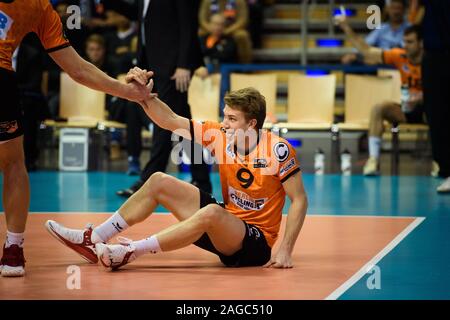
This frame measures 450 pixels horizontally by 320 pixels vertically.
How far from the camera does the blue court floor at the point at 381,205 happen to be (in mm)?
6150

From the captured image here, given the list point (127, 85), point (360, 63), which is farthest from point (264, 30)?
point (127, 85)

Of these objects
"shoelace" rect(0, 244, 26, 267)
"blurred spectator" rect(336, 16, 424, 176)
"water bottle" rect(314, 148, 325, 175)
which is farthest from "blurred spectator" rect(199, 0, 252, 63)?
"shoelace" rect(0, 244, 26, 267)

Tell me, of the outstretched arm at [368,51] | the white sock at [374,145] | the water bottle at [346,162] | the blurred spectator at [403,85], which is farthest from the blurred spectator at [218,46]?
the white sock at [374,145]

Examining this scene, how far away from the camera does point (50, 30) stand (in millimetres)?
6438

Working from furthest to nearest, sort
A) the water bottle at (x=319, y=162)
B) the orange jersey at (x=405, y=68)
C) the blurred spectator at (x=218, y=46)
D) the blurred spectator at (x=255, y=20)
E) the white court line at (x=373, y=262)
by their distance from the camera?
the blurred spectator at (x=255, y=20) → the blurred spectator at (x=218, y=46) → the orange jersey at (x=405, y=68) → the water bottle at (x=319, y=162) → the white court line at (x=373, y=262)

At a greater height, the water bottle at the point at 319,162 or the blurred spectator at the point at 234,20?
the blurred spectator at the point at 234,20

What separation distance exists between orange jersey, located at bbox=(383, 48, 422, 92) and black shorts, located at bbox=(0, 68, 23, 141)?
822 cm

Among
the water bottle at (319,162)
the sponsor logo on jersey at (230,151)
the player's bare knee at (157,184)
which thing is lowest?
the water bottle at (319,162)

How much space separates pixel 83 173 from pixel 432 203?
505cm

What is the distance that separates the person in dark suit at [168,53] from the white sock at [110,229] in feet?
11.4

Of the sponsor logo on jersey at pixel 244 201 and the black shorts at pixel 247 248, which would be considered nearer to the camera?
the black shorts at pixel 247 248

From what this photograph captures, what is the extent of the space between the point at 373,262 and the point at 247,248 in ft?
3.09

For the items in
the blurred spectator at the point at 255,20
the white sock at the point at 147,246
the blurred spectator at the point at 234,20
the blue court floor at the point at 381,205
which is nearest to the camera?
the blue court floor at the point at 381,205

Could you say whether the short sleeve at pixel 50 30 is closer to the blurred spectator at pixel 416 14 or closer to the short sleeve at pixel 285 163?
the short sleeve at pixel 285 163
